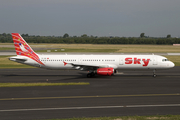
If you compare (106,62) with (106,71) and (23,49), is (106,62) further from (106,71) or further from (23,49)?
(23,49)

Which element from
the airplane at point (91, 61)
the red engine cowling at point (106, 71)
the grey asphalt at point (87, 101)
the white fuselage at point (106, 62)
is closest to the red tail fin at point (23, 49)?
the airplane at point (91, 61)

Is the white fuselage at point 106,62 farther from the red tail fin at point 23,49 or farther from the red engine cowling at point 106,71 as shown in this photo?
the red engine cowling at point 106,71

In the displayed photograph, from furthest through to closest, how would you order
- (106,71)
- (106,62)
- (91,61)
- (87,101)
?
1. (91,61)
2. (106,62)
3. (106,71)
4. (87,101)

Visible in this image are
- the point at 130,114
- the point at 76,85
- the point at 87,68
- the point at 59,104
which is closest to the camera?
the point at 130,114

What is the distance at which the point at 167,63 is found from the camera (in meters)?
36.9

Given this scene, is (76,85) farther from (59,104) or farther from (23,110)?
(23,110)

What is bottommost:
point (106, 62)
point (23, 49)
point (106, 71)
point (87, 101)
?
point (87, 101)

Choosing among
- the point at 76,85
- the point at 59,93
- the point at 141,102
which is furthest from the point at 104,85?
the point at 141,102

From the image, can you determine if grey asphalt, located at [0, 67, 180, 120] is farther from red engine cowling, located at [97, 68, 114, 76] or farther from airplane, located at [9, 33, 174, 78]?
airplane, located at [9, 33, 174, 78]

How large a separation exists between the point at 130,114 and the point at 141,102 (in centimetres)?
387

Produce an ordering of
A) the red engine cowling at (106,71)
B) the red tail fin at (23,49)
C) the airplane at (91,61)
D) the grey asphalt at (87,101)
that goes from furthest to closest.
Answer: the red tail fin at (23,49) → the airplane at (91,61) → the red engine cowling at (106,71) → the grey asphalt at (87,101)

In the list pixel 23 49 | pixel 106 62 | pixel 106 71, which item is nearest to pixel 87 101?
pixel 106 71

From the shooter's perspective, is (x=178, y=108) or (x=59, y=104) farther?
(x=59, y=104)

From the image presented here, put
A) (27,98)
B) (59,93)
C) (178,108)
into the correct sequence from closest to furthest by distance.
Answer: (178,108) → (27,98) → (59,93)
